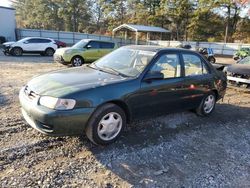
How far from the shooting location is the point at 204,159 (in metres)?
3.94

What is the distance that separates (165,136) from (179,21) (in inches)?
1701

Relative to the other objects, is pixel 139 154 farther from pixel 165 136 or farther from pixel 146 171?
pixel 165 136

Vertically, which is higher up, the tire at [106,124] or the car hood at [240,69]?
the car hood at [240,69]

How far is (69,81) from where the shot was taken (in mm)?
4016

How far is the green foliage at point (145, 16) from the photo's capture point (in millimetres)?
40656

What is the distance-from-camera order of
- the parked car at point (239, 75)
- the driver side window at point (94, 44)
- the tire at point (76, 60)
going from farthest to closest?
1. the driver side window at point (94, 44)
2. the tire at point (76, 60)
3. the parked car at point (239, 75)

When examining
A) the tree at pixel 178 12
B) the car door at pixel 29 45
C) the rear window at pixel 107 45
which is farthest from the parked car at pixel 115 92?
the tree at pixel 178 12

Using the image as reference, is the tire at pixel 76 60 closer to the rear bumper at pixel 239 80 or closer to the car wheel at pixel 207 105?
the rear bumper at pixel 239 80

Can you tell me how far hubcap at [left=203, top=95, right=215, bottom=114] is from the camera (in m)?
5.84

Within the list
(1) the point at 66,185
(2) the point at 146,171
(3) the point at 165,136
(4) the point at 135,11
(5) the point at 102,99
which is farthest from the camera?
(4) the point at 135,11

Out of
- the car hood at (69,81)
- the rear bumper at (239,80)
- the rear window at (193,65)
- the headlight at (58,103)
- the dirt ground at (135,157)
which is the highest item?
the rear window at (193,65)

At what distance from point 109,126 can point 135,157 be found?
622 millimetres

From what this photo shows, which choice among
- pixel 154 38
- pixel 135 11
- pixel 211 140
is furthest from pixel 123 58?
pixel 135 11

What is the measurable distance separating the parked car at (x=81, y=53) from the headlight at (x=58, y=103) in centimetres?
945
